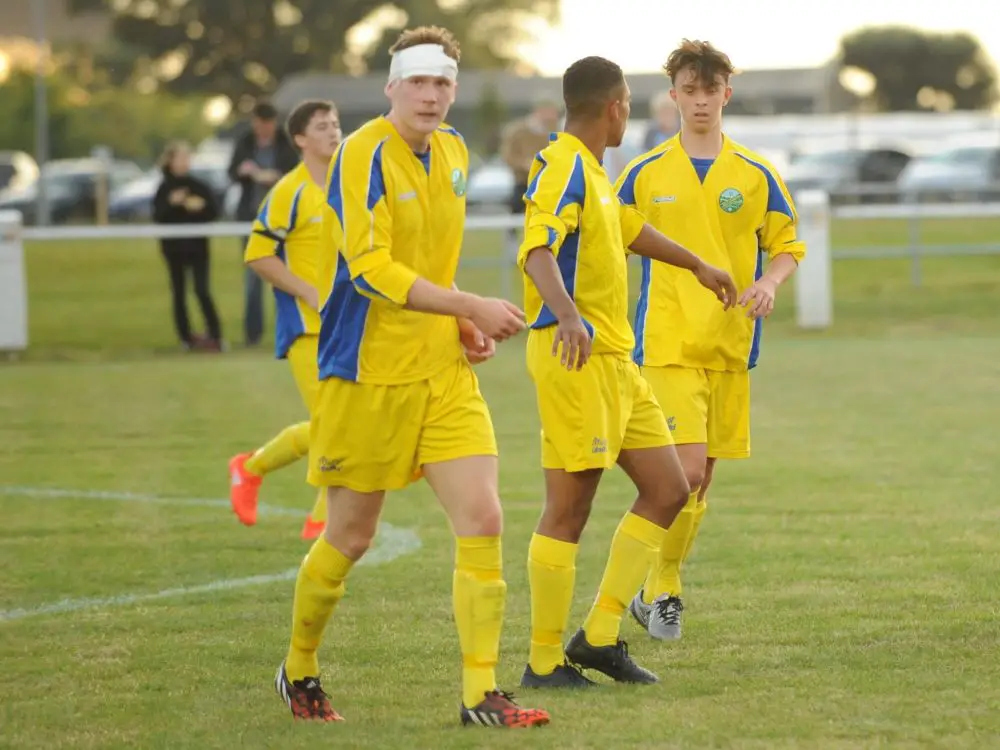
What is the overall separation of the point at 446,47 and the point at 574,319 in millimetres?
912

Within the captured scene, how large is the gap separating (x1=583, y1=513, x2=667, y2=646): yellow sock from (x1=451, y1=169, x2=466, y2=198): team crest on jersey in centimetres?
131

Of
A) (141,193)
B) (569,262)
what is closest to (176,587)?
(569,262)

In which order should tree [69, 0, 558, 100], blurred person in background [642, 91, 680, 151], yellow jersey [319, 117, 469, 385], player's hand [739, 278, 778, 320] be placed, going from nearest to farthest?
yellow jersey [319, 117, 469, 385]
player's hand [739, 278, 778, 320]
blurred person in background [642, 91, 680, 151]
tree [69, 0, 558, 100]

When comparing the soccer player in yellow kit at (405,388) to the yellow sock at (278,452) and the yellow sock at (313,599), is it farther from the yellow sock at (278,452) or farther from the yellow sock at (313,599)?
the yellow sock at (278,452)

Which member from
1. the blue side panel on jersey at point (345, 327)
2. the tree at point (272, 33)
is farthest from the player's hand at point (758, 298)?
the tree at point (272, 33)

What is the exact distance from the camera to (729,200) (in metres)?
7.18

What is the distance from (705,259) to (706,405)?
54cm

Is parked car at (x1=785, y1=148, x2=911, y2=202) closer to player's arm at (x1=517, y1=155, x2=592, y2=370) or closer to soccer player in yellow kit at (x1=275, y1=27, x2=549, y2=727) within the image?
player's arm at (x1=517, y1=155, x2=592, y2=370)

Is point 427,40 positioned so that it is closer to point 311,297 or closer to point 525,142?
point 311,297

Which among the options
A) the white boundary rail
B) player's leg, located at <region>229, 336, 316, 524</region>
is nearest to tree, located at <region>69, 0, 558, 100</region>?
the white boundary rail

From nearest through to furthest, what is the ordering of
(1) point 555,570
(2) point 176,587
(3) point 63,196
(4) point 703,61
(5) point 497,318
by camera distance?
(5) point 497,318
(1) point 555,570
(4) point 703,61
(2) point 176,587
(3) point 63,196

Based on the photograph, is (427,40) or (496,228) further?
(496,228)

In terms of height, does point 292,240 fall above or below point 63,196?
below

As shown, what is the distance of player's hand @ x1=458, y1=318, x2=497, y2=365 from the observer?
587 centimetres
